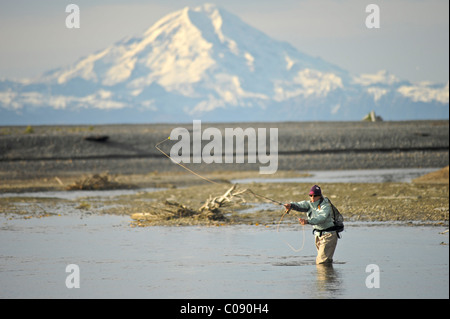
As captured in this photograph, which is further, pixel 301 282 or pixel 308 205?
pixel 308 205

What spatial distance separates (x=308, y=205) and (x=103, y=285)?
14.1ft

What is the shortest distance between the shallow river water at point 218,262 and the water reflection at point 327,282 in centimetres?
2

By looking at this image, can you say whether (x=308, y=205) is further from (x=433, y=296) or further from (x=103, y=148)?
(x=103, y=148)

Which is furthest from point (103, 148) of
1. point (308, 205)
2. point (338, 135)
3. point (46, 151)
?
point (308, 205)

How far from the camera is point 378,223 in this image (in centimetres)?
2180

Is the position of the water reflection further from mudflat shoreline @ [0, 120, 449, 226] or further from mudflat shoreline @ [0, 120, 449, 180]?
mudflat shoreline @ [0, 120, 449, 180]

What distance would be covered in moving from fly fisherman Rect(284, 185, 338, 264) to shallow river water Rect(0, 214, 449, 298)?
1.32 feet

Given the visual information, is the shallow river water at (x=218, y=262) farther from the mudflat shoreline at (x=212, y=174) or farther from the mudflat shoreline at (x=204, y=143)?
the mudflat shoreline at (x=204, y=143)

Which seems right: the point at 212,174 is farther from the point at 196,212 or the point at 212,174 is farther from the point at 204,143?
the point at 196,212

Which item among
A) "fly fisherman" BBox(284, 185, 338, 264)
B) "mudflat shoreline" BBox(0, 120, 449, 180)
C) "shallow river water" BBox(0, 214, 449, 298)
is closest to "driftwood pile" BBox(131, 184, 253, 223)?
"shallow river water" BBox(0, 214, 449, 298)
